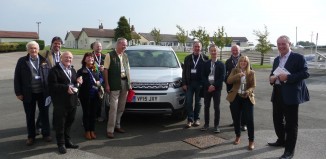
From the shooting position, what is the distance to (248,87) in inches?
222

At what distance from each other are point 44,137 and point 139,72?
7.98 ft

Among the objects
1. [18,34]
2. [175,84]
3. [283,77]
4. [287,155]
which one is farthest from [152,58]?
[18,34]

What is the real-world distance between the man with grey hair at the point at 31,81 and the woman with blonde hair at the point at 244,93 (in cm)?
340

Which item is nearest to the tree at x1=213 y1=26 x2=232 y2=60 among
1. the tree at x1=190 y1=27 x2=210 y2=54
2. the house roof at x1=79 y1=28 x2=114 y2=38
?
the tree at x1=190 y1=27 x2=210 y2=54

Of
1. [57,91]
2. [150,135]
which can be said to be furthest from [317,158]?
[57,91]

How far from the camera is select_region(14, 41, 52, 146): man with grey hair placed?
535 cm

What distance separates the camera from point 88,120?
598cm

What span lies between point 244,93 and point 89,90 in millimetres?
A: 2864

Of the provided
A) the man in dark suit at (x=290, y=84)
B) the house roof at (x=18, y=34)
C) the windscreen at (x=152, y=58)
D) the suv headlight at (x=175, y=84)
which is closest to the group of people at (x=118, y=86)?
the man in dark suit at (x=290, y=84)

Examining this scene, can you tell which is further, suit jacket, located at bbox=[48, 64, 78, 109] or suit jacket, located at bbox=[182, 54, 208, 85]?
suit jacket, located at bbox=[182, 54, 208, 85]

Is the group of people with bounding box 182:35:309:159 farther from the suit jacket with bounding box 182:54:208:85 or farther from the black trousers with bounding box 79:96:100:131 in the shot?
the black trousers with bounding box 79:96:100:131

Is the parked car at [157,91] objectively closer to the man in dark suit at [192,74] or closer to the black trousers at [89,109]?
the man in dark suit at [192,74]

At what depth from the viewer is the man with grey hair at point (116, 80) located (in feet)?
19.5

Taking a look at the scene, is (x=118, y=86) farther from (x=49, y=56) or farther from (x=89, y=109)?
(x=49, y=56)
